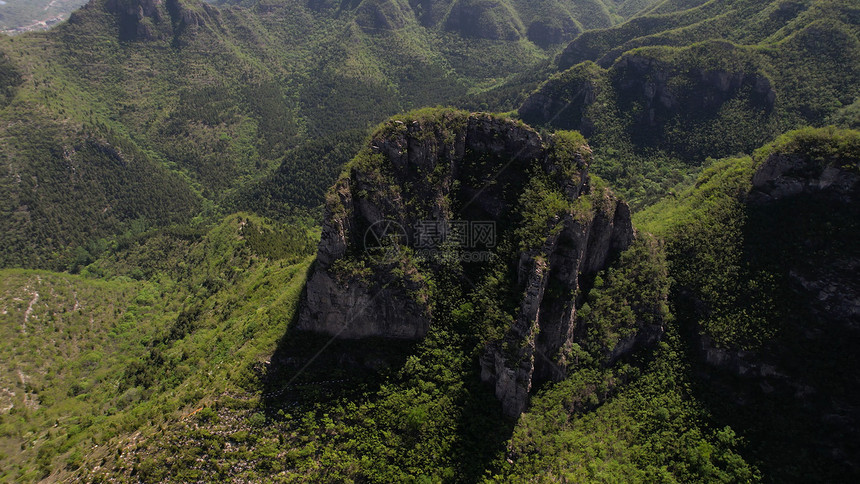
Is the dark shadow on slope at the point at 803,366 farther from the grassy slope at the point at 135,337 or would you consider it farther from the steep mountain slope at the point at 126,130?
the steep mountain slope at the point at 126,130

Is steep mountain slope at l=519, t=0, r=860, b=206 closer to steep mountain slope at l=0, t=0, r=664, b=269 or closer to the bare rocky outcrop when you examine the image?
the bare rocky outcrop

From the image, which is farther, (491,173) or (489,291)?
(491,173)

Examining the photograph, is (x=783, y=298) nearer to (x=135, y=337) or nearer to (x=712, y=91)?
(x=712, y=91)

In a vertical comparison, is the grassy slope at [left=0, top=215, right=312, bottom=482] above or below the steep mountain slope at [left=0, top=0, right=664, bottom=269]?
below

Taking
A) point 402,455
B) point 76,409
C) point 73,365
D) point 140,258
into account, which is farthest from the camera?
point 140,258

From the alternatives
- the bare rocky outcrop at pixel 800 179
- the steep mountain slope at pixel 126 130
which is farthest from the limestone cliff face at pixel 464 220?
the steep mountain slope at pixel 126 130

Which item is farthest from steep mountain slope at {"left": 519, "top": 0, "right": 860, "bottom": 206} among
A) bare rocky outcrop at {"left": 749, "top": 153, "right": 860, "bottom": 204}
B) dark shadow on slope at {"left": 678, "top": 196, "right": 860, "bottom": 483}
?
dark shadow on slope at {"left": 678, "top": 196, "right": 860, "bottom": 483}

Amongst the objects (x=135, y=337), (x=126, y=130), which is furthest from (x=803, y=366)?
(x=126, y=130)

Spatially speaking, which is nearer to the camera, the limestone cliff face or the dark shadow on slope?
the dark shadow on slope

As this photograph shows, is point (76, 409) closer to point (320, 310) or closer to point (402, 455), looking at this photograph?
point (320, 310)

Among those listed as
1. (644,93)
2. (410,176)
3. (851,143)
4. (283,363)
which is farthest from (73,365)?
(644,93)
